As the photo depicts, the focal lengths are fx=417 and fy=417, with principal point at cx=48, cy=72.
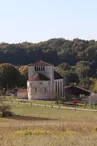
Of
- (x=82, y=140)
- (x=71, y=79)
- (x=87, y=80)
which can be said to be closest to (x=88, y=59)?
(x=71, y=79)

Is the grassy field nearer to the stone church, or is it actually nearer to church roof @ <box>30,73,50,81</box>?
the stone church

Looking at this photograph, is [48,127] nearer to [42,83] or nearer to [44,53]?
[42,83]

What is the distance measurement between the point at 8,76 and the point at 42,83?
19.2 meters

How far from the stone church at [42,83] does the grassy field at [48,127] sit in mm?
15282

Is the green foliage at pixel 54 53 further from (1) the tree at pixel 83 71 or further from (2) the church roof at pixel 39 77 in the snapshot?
(2) the church roof at pixel 39 77

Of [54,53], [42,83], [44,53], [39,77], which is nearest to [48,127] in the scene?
[42,83]

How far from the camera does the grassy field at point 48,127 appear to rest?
57.8ft

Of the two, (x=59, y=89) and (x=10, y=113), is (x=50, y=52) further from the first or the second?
(x=10, y=113)

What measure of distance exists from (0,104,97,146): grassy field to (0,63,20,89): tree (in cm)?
3331

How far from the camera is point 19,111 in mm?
57688

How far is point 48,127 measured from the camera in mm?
27828

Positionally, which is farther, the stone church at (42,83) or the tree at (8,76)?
the tree at (8,76)

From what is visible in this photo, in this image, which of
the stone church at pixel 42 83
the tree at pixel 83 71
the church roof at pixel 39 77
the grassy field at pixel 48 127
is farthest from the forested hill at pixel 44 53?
the grassy field at pixel 48 127

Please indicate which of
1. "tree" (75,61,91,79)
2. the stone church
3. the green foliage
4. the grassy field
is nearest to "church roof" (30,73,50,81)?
the stone church
